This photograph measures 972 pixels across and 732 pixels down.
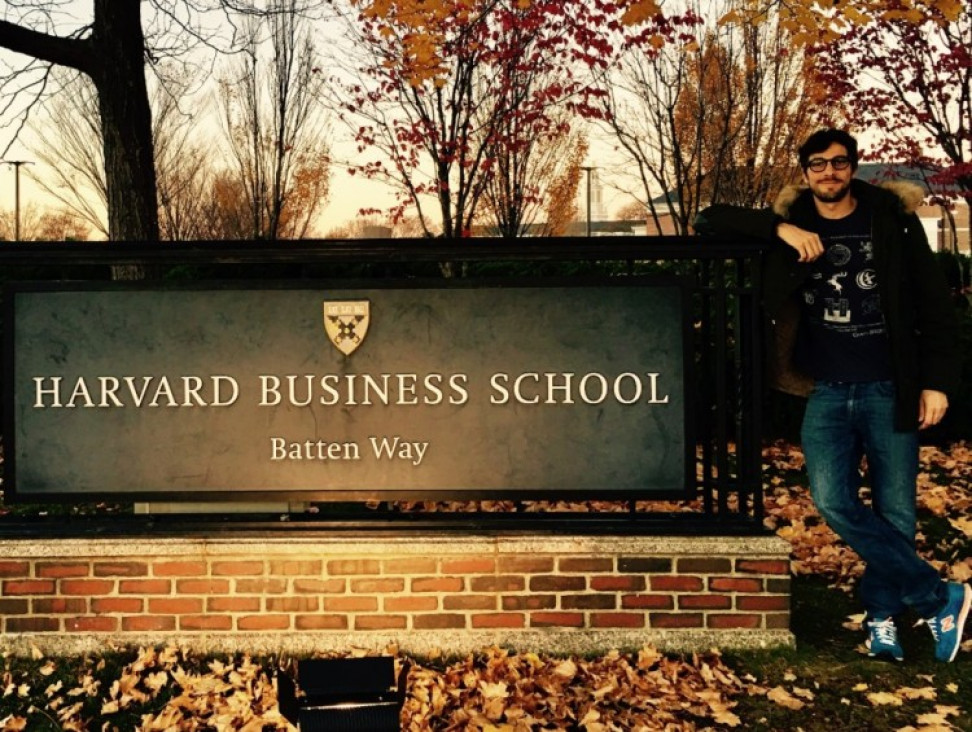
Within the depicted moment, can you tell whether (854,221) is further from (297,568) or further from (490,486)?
(297,568)

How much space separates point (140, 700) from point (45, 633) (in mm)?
694

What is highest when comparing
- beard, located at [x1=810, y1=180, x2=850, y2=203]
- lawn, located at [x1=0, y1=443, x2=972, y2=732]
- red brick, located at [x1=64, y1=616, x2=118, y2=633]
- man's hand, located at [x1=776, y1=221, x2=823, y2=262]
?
beard, located at [x1=810, y1=180, x2=850, y2=203]

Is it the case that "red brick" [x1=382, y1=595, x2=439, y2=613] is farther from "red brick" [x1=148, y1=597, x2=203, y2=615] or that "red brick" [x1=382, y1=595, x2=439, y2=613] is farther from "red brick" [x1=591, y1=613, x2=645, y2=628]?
"red brick" [x1=148, y1=597, x2=203, y2=615]

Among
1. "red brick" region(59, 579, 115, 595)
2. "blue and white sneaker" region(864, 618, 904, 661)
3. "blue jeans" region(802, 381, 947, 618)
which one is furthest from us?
"red brick" region(59, 579, 115, 595)

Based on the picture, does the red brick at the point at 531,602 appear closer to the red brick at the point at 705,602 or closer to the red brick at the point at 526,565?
the red brick at the point at 526,565

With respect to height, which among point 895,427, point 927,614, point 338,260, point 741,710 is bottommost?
point 741,710

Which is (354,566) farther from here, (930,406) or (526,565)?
(930,406)

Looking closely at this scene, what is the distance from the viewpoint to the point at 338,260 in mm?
3840

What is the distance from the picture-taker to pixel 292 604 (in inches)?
149

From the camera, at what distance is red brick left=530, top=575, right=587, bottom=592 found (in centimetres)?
379

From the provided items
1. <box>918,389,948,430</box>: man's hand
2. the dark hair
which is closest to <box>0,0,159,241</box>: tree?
the dark hair

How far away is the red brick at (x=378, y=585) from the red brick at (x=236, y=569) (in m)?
0.40

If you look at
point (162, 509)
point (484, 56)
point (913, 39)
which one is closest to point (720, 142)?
point (913, 39)

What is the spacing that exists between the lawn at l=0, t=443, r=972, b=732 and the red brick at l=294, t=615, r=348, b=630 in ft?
0.57
